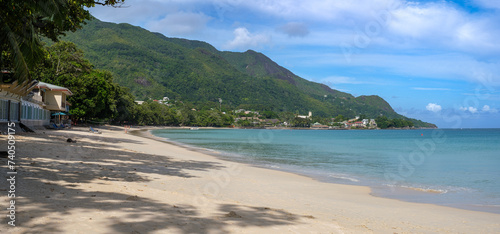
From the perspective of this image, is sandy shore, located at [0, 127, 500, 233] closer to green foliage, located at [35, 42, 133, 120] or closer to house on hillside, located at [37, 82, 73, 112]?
house on hillside, located at [37, 82, 73, 112]

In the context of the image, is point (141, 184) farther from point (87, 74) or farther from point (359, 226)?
point (87, 74)

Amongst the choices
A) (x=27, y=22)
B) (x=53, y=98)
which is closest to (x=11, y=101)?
(x=27, y=22)

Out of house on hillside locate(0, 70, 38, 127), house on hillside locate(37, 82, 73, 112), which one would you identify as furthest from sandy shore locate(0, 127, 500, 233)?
house on hillside locate(37, 82, 73, 112)

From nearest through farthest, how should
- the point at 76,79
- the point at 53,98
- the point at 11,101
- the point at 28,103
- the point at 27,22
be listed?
the point at 27,22, the point at 11,101, the point at 28,103, the point at 53,98, the point at 76,79

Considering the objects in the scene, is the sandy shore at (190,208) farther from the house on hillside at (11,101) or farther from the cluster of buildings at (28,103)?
the house on hillside at (11,101)

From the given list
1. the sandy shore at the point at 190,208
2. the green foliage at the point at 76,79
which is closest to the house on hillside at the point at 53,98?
the green foliage at the point at 76,79

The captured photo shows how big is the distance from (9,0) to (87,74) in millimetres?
54305

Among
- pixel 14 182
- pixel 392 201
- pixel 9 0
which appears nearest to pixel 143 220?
pixel 14 182

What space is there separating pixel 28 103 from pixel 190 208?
102ft

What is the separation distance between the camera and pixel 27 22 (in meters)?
10.8

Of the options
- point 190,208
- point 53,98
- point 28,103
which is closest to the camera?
point 190,208

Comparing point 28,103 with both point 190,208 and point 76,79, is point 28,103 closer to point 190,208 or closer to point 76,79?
point 76,79

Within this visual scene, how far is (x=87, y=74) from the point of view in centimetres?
5884

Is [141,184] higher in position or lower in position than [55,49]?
lower
